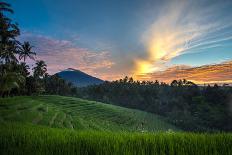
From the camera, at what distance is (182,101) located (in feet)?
497

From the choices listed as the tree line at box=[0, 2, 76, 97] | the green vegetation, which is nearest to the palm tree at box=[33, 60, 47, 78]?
the tree line at box=[0, 2, 76, 97]

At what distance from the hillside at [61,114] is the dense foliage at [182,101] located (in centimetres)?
3758

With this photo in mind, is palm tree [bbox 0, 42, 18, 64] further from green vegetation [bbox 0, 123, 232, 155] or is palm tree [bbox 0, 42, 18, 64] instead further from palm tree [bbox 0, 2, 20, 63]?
green vegetation [bbox 0, 123, 232, 155]

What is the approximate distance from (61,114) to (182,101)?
115578 millimetres

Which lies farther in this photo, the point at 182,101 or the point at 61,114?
the point at 182,101

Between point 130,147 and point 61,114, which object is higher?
point 130,147

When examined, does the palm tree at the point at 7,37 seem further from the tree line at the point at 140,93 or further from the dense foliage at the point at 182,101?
the dense foliage at the point at 182,101

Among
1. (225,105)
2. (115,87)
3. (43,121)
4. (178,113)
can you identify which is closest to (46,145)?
(43,121)

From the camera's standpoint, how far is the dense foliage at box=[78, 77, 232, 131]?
11694 cm

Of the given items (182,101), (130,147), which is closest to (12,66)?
(130,147)

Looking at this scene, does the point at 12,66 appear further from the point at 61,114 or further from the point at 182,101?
the point at 182,101

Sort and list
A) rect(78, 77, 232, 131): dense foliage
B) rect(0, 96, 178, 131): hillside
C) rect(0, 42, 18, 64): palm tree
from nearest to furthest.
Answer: rect(0, 96, 178, 131): hillside
rect(0, 42, 18, 64): palm tree
rect(78, 77, 232, 131): dense foliage

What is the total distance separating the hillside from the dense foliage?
123 ft

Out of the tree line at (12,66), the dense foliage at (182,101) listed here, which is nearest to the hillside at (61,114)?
the tree line at (12,66)
